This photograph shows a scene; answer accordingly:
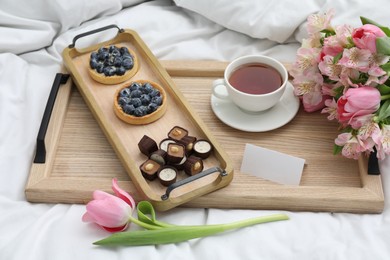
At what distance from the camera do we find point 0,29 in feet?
4.69

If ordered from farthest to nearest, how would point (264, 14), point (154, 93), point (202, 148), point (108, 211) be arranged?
point (264, 14)
point (154, 93)
point (202, 148)
point (108, 211)

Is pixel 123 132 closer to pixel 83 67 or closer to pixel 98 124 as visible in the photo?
pixel 98 124

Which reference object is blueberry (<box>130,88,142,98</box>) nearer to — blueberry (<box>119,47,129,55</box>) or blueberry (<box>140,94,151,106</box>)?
blueberry (<box>140,94,151,106</box>)

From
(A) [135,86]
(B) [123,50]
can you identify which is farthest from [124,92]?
(B) [123,50]

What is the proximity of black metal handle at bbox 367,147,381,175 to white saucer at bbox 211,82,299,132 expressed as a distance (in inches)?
7.3

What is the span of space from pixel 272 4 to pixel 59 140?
0.60 meters

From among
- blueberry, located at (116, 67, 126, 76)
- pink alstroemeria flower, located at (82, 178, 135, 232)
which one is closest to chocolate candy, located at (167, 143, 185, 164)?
pink alstroemeria flower, located at (82, 178, 135, 232)

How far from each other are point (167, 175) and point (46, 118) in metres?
0.31

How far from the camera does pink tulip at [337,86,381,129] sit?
3.49 ft

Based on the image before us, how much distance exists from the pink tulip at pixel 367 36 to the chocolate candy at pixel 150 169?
0.43 m

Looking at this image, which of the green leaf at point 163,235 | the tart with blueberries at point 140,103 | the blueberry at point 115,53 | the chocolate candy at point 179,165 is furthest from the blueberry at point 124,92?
the green leaf at point 163,235

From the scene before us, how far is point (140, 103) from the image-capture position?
123 centimetres

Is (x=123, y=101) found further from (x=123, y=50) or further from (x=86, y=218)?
(x=86, y=218)

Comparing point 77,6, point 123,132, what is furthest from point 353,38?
point 77,6
